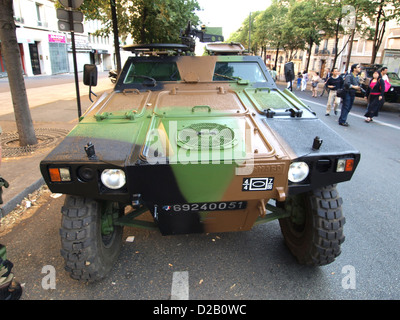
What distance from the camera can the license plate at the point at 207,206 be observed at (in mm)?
2465

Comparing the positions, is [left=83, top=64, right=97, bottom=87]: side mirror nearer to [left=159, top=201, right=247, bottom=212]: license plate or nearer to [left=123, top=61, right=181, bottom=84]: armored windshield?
[left=123, top=61, right=181, bottom=84]: armored windshield

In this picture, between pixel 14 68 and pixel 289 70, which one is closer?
pixel 289 70

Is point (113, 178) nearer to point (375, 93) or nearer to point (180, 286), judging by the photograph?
point (180, 286)

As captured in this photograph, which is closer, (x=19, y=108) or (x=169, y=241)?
(x=169, y=241)

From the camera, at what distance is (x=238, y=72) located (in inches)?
163

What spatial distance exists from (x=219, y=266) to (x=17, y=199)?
2810mm

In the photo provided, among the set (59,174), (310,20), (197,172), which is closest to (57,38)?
(310,20)

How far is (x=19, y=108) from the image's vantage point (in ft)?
19.0

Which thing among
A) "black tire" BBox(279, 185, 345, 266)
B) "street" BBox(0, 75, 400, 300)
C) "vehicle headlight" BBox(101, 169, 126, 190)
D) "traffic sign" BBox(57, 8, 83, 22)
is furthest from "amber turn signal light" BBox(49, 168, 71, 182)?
"traffic sign" BBox(57, 8, 83, 22)

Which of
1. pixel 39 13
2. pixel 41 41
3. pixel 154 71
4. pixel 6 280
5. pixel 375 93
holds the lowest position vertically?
pixel 6 280

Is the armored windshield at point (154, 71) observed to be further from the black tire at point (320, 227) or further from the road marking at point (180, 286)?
the road marking at point (180, 286)
